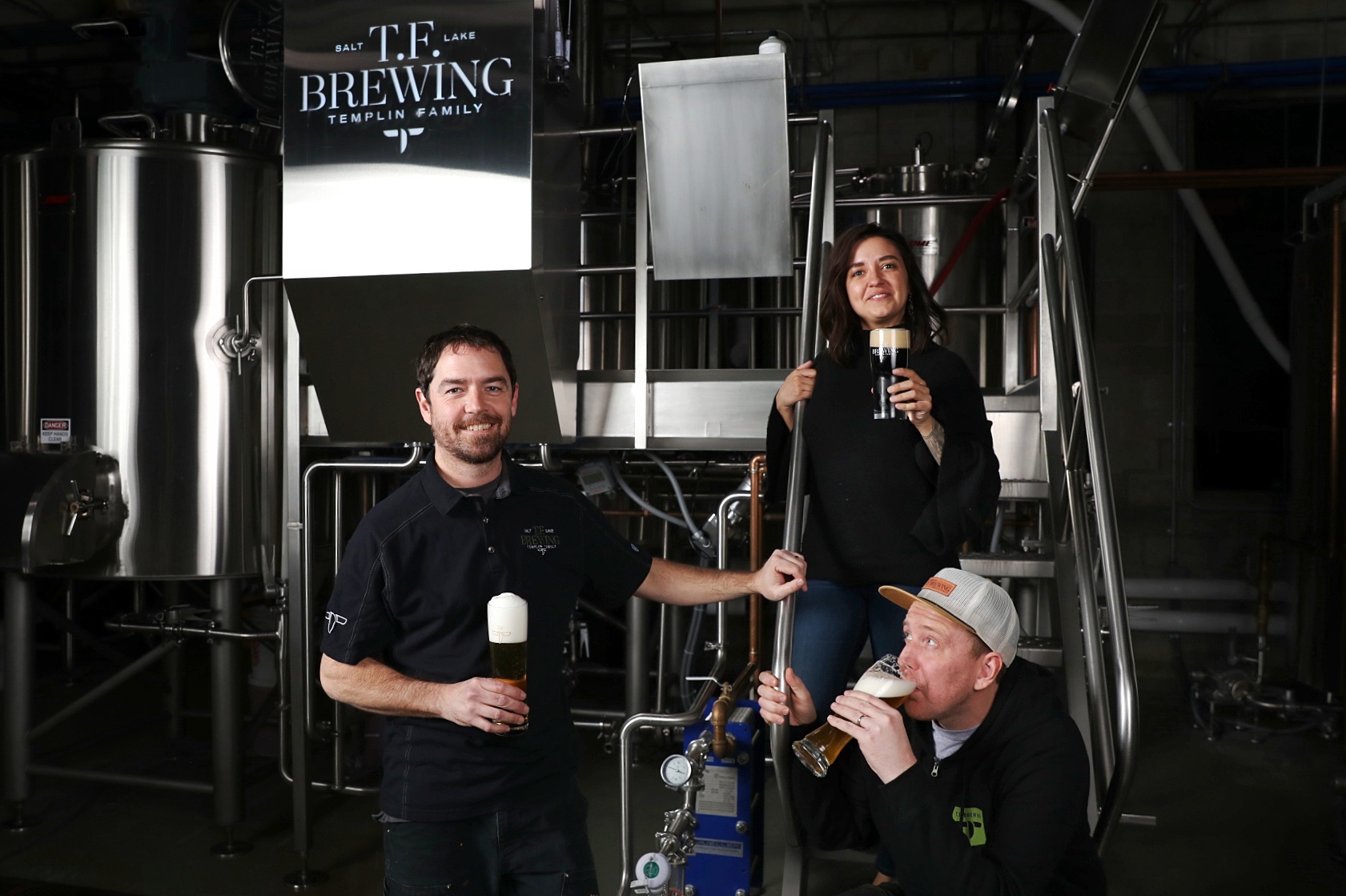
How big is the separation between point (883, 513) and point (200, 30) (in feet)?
19.8

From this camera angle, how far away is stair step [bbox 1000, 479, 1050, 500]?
286 cm

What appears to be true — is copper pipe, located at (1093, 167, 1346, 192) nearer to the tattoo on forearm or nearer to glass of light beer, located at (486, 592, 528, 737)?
the tattoo on forearm

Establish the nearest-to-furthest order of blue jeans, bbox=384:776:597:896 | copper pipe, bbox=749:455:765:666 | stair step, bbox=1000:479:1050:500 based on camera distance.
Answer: blue jeans, bbox=384:776:597:896
stair step, bbox=1000:479:1050:500
copper pipe, bbox=749:455:765:666

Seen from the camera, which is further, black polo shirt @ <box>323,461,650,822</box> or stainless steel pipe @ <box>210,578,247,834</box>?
stainless steel pipe @ <box>210,578,247,834</box>

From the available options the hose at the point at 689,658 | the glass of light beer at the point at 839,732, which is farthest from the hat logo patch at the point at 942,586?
the hose at the point at 689,658

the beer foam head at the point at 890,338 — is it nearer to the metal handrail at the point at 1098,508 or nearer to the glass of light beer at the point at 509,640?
the metal handrail at the point at 1098,508

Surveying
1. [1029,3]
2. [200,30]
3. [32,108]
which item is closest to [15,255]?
[200,30]

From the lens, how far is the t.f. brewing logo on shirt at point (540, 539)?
205 cm

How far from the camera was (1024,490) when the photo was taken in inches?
113

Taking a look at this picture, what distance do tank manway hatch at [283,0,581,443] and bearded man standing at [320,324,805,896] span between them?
1.09m

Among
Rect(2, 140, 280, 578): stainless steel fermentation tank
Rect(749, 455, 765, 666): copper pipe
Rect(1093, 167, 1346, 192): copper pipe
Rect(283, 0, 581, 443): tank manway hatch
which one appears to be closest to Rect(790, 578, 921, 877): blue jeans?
Rect(749, 455, 765, 666): copper pipe

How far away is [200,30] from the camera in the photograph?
21.1ft

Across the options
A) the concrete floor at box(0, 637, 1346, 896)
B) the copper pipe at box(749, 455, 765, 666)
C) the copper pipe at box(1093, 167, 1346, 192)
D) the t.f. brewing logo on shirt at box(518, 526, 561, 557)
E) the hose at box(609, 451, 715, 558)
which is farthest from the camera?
the copper pipe at box(1093, 167, 1346, 192)

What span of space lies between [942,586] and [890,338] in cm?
58
